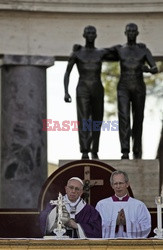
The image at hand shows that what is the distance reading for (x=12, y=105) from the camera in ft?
75.6

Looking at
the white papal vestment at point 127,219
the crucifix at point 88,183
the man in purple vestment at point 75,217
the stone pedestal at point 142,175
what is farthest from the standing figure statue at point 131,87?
the man in purple vestment at point 75,217

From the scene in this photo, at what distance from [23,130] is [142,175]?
366 cm

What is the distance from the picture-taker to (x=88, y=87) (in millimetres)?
19969

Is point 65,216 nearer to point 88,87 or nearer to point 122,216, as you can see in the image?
point 122,216

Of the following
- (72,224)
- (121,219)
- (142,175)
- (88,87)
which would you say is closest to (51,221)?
(72,224)

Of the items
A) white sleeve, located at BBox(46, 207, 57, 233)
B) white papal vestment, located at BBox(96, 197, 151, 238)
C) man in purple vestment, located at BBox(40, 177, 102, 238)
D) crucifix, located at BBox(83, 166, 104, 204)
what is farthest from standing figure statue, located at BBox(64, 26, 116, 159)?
white sleeve, located at BBox(46, 207, 57, 233)

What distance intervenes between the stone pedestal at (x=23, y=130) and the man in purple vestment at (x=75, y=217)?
7.76 meters

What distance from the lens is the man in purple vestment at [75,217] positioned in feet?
46.7

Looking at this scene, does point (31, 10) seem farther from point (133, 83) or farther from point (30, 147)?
point (133, 83)

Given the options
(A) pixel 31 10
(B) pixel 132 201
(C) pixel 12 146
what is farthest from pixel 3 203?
(B) pixel 132 201

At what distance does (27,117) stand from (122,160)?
3.54m

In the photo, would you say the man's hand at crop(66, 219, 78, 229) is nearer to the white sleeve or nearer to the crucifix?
the white sleeve

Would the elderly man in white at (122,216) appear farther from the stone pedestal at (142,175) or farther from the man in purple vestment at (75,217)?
the stone pedestal at (142,175)

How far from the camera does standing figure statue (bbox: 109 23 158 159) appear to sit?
20.0 meters
